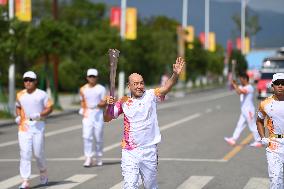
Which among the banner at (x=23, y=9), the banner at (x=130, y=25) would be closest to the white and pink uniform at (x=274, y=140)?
the banner at (x=23, y=9)

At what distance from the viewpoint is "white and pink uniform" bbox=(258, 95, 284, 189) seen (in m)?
8.88

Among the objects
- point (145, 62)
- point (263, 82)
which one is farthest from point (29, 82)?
point (145, 62)

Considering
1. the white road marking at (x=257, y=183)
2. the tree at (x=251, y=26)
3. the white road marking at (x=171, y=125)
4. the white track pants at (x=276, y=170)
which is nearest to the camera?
the white track pants at (x=276, y=170)

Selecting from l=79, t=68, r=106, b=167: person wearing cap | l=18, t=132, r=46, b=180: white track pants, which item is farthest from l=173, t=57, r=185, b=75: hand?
l=79, t=68, r=106, b=167: person wearing cap

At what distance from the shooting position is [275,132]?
29.8 feet

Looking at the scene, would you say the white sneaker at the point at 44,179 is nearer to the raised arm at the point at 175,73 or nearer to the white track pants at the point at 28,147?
the white track pants at the point at 28,147

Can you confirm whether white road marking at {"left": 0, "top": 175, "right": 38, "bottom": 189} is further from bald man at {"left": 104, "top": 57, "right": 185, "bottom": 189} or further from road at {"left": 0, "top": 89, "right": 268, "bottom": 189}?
bald man at {"left": 104, "top": 57, "right": 185, "bottom": 189}

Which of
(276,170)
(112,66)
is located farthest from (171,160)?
(112,66)

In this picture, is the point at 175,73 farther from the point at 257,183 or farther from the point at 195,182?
the point at 257,183

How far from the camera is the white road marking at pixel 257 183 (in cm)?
1188

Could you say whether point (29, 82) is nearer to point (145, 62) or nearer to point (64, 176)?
point (64, 176)

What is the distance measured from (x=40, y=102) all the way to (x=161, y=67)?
193 feet

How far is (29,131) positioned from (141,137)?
356 cm

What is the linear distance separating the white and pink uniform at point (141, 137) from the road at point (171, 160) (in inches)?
123
